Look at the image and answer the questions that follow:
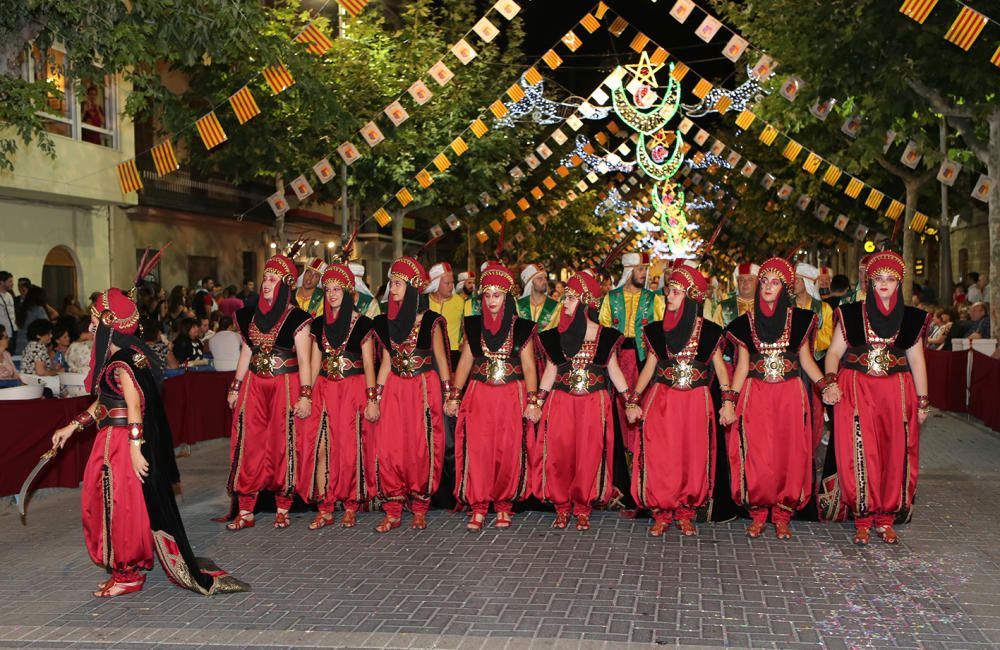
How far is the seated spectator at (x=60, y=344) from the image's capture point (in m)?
12.4

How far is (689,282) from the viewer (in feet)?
27.0

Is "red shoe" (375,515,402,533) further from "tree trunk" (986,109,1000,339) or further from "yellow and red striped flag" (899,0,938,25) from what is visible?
"tree trunk" (986,109,1000,339)

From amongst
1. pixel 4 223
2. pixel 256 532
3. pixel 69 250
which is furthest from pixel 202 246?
pixel 256 532

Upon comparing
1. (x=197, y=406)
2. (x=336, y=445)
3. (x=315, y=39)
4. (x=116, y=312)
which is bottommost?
(x=197, y=406)

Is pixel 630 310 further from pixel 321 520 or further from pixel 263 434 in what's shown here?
pixel 263 434

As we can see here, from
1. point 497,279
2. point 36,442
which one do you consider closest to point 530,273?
point 497,279

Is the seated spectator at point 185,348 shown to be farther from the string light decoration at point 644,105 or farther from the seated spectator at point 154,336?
the string light decoration at point 644,105

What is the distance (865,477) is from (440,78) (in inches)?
451

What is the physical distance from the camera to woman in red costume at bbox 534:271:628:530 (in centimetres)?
846

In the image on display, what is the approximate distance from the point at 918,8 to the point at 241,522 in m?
Answer: 9.24

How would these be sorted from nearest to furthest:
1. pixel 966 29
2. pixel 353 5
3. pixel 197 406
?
pixel 966 29, pixel 197 406, pixel 353 5

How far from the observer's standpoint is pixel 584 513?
8.65 metres

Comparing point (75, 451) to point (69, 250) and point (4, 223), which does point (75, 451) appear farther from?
point (69, 250)

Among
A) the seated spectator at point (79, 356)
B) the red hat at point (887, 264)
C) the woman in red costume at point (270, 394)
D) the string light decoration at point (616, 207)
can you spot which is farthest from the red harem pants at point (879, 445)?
the string light decoration at point (616, 207)
